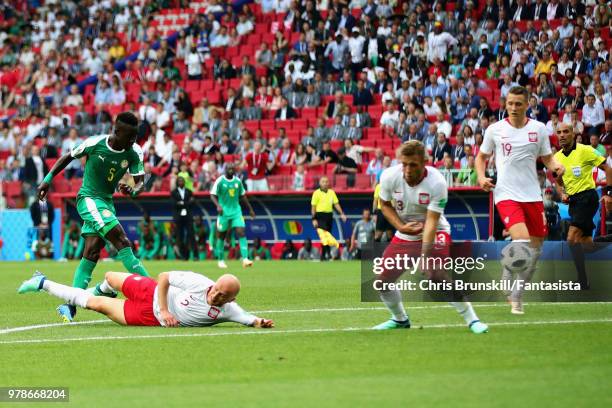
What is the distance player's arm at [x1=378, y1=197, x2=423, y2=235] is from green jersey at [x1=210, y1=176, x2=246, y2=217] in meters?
17.8

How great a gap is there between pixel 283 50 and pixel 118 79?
6.09 meters

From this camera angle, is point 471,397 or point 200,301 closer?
point 471,397

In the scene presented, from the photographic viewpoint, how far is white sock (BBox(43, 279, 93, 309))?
12380 mm

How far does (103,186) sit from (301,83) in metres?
20.9

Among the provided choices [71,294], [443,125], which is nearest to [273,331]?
[71,294]

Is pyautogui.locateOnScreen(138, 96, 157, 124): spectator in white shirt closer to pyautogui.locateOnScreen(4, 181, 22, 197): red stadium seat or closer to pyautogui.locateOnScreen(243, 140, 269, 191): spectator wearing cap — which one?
pyautogui.locateOnScreen(4, 181, 22, 197): red stadium seat

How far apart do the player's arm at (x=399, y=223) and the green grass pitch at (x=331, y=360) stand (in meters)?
0.95

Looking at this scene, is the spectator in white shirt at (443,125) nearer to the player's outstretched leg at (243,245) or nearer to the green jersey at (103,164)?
the player's outstretched leg at (243,245)

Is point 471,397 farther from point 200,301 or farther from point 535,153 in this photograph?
point 535,153

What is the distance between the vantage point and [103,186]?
14523 mm

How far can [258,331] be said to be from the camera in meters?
11.4

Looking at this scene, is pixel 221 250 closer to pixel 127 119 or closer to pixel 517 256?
pixel 127 119

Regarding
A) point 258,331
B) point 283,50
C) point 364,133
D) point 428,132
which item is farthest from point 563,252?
point 283,50

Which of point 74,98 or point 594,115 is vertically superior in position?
point 594,115
